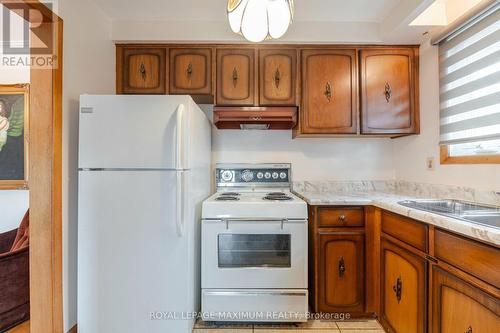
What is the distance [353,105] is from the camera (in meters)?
2.19

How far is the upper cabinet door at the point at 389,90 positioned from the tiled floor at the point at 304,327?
60.9 inches

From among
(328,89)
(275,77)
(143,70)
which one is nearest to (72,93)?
(143,70)

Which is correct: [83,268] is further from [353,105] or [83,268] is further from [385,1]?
[385,1]

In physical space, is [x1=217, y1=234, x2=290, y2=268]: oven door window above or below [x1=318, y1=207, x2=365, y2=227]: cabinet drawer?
below

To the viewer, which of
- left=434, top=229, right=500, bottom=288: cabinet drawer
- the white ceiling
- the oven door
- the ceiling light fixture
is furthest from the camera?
the white ceiling

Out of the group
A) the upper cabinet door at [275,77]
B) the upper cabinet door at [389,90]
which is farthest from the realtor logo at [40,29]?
the upper cabinet door at [389,90]

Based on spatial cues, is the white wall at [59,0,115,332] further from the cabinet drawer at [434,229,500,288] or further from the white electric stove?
the cabinet drawer at [434,229,500,288]

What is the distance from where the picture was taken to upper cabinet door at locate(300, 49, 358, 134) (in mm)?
2182

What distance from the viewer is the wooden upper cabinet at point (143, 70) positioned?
2188 mm

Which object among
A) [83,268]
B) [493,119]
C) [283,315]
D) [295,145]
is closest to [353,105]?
[295,145]

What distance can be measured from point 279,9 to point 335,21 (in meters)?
1.11

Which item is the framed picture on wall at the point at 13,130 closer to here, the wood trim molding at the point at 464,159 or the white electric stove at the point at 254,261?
the white electric stove at the point at 254,261

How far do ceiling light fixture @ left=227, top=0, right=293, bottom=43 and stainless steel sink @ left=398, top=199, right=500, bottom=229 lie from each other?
132cm

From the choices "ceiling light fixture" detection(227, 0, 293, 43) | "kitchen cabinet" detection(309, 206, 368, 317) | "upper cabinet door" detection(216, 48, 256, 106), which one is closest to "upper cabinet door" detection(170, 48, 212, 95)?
"upper cabinet door" detection(216, 48, 256, 106)
